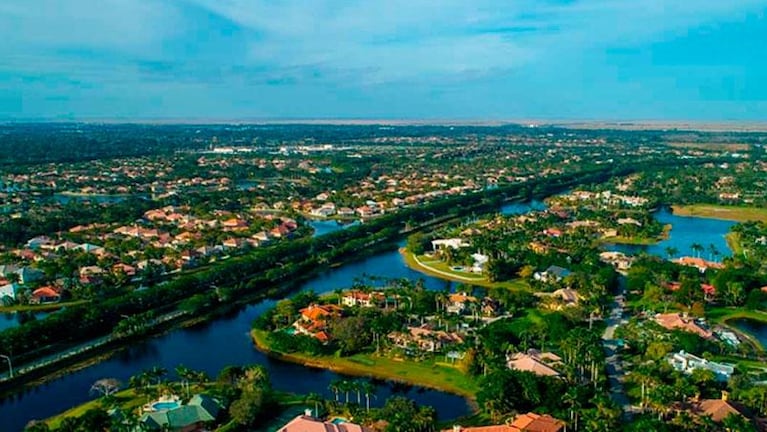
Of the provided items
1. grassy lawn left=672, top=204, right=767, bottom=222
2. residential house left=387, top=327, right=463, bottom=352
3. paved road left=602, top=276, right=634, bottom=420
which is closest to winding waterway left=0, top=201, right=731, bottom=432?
residential house left=387, top=327, right=463, bottom=352

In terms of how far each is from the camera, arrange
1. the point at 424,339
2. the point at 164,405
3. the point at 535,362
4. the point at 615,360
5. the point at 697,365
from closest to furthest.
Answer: the point at 164,405, the point at 535,362, the point at 697,365, the point at 615,360, the point at 424,339

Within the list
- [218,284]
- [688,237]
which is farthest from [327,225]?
[688,237]

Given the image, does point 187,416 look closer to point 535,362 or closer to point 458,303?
point 535,362

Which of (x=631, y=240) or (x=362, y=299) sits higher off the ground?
(x=362, y=299)

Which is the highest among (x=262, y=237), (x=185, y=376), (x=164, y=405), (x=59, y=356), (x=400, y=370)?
(x=185, y=376)

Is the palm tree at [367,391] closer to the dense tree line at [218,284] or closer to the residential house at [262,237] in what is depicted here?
the dense tree line at [218,284]

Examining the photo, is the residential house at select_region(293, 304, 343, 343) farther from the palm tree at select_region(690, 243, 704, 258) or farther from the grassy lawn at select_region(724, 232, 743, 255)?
the grassy lawn at select_region(724, 232, 743, 255)

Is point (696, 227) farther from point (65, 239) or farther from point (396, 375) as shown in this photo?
point (65, 239)
